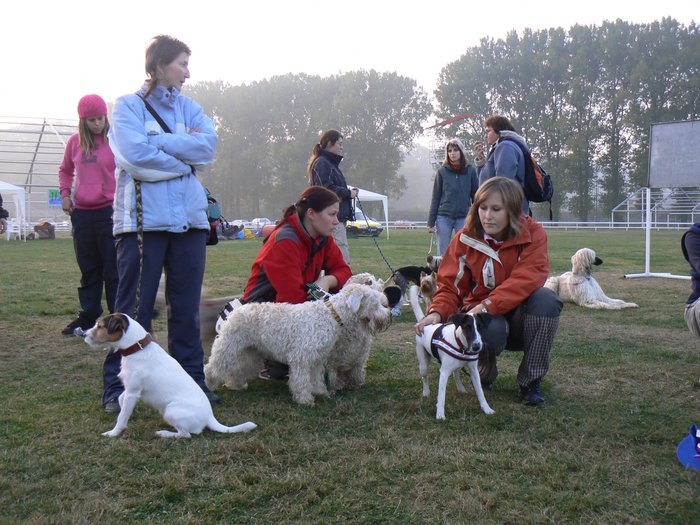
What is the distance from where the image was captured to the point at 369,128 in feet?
175

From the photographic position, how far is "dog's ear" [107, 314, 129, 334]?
336cm

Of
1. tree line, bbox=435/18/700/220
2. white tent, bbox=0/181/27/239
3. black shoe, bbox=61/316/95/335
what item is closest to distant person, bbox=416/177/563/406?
black shoe, bbox=61/316/95/335

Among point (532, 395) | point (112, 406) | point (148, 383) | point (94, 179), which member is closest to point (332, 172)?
point (94, 179)

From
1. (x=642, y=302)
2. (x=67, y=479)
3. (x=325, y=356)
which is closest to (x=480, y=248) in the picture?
(x=325, y=356)

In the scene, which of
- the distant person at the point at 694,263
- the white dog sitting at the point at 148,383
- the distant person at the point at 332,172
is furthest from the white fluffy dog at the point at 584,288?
the white dog sitting at the point at 148,383

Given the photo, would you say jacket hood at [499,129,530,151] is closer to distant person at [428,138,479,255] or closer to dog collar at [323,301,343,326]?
distant person at [428,138,479,255]

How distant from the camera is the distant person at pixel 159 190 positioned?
11.6 ft

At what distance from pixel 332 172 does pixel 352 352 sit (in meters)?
3.00

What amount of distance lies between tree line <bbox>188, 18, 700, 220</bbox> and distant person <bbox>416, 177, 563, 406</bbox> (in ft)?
146

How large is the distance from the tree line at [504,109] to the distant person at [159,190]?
45.4 meters

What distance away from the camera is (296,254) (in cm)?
453

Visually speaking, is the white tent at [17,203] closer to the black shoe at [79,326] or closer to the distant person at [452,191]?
the black shoe at [79,326]

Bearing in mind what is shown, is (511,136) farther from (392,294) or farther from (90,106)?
(90,106)

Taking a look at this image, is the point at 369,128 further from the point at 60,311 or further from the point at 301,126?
the point at 60,311
